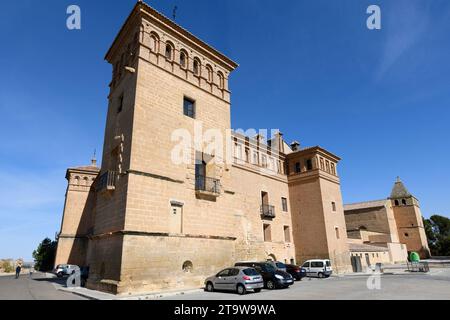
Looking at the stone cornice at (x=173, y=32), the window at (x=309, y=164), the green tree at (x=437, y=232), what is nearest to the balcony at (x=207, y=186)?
the stone cornice at (x=173, y=32)

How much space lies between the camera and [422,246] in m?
55.8

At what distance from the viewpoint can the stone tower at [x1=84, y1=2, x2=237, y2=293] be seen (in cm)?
1410

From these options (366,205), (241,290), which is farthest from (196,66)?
(366,205)

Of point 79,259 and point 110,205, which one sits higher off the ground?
point 110,205

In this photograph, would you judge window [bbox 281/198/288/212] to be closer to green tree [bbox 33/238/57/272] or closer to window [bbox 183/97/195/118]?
window [bbox 183/97/195/118]

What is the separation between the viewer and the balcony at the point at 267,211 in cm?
2650

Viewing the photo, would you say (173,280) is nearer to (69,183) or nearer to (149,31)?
(149,31)

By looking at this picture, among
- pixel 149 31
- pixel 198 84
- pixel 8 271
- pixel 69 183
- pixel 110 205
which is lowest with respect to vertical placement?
pixel 8 271

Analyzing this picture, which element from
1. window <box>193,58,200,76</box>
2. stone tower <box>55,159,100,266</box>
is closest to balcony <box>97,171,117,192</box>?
window <box>193,58,200,76</box>

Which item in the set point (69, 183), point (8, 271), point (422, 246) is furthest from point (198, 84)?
point (422, 246)

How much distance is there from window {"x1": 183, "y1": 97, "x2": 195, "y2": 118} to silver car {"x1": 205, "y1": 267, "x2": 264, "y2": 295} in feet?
32.9
